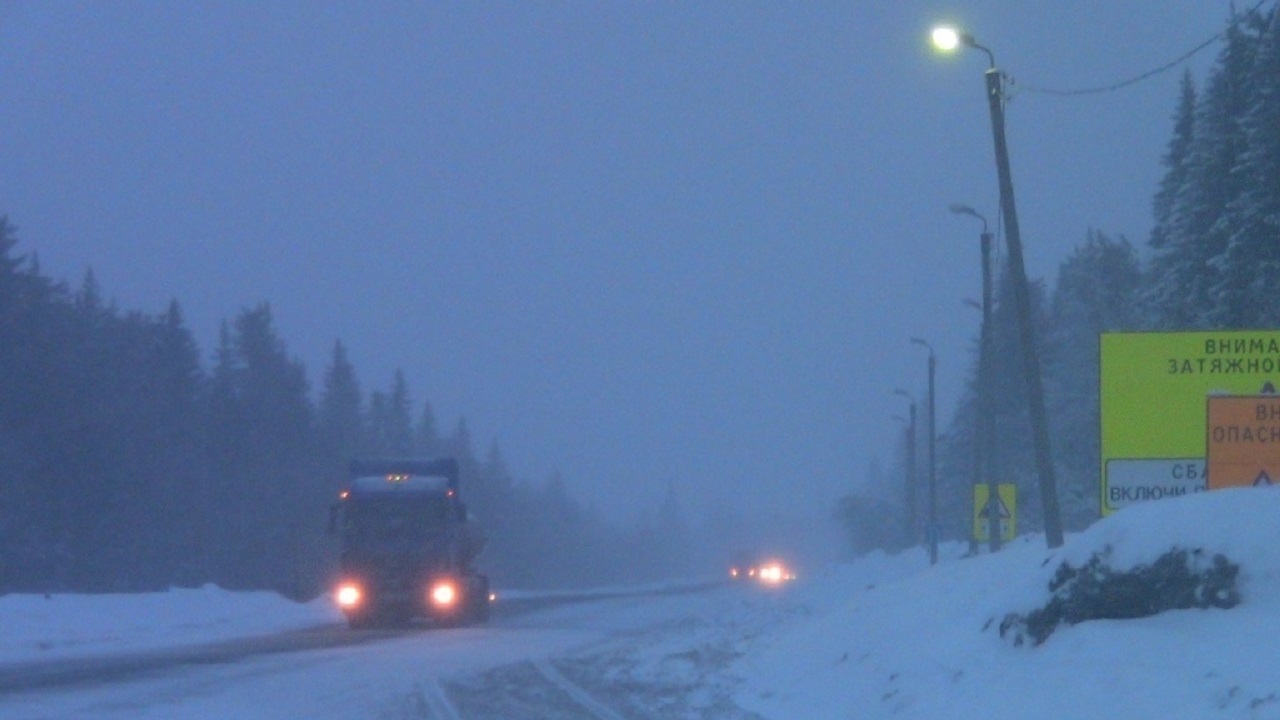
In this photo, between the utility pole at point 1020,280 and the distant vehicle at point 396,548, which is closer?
the utility pole at point 1020,280

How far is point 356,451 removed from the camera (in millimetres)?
107375

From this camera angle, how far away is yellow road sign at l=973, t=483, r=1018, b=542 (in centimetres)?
3903

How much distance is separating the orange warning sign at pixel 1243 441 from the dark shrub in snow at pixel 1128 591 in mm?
5757

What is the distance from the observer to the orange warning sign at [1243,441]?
68.0 feet

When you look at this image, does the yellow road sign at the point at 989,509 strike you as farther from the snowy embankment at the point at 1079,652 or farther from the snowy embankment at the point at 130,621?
the snowy embankment at the point at 1079,652

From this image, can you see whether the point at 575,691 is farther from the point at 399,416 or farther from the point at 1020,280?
the point at 399,416

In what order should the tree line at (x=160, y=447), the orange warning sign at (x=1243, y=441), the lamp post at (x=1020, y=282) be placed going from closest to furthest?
the orange warning sign at (x=1243, y=441), the lamp post at (x=1020, y=282), the tree line at (x=160, y=447)

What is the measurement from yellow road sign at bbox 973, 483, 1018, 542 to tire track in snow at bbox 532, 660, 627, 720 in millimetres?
16929

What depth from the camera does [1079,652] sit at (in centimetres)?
1459

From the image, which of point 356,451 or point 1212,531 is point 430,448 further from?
point 1212,531

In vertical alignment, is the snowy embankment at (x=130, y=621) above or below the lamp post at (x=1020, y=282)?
below

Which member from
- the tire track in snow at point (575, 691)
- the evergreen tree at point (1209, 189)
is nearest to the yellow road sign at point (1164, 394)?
the tire track in snow at point (575, 691)

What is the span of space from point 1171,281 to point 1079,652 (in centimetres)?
3697

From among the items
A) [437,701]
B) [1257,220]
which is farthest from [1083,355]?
[437,701]
